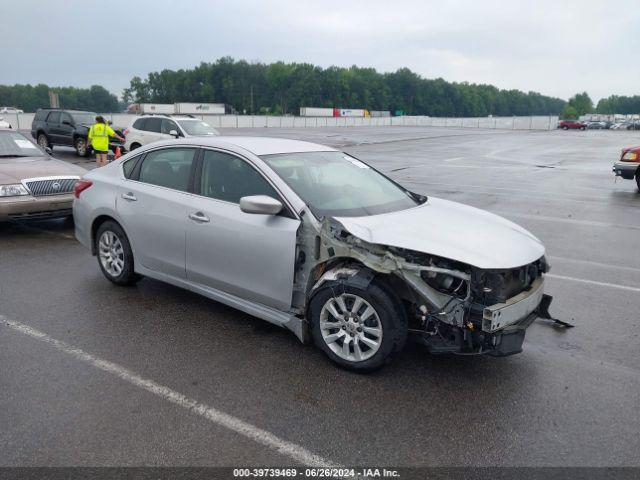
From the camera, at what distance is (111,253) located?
564 cm

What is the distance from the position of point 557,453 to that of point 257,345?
7.63ft

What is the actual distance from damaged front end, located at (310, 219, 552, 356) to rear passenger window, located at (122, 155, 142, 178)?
2.63 metres

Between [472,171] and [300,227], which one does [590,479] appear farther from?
[472,171]

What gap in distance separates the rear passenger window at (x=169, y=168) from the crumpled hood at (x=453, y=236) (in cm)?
177

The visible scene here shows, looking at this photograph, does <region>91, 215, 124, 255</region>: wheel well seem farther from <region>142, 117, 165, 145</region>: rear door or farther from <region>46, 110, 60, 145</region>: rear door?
<region>46, 110, 60, 145</region>: rear door

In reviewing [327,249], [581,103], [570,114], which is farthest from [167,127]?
[581,103]

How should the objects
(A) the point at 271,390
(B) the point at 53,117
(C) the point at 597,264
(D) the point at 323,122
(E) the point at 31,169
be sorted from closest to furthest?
(A) the point at 271,390 < (C) the point at 597,264 < (E) the point at 31,169 < (B) the point at 53,117 < (D) the point at 323,122

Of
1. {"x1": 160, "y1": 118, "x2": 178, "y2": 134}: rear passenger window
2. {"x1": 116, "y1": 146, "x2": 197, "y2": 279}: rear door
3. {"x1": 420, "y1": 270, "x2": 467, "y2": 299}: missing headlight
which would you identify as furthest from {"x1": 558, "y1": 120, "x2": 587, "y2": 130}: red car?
{"x1": 420, "y1": 270, "x2": 467, "y2": 299}: missing headlight

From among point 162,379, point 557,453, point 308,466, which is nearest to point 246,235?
point 162,379

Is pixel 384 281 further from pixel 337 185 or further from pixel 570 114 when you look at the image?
pixel 570 114

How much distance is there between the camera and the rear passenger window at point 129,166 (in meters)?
5.49

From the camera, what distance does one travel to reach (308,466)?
9.48 ft

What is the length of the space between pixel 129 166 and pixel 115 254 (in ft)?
3.10

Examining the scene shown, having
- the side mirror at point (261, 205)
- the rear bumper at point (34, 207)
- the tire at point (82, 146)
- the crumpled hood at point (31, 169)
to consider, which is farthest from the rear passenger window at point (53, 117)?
the side mirror at point (261, 205)
